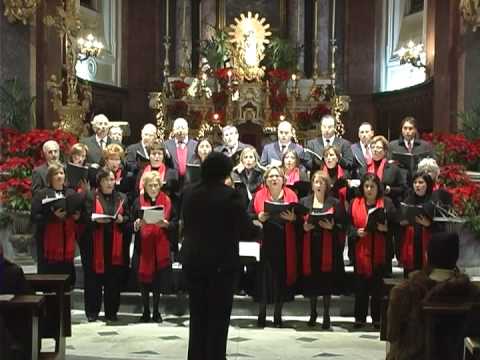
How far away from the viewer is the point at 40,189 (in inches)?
314

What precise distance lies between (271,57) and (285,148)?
6.69m

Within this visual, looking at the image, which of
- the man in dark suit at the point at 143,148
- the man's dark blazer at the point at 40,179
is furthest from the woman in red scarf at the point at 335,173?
the man's dark blazer at the point at 40,179

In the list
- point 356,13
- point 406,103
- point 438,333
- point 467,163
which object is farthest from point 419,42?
point 438,333

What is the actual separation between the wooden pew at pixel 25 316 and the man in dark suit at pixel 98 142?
427 cm

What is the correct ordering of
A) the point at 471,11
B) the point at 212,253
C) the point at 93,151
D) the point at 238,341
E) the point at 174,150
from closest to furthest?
1. the point at 212,253
2. the point at 238,341
3. the point at 174,150
4. the point at 93,151
5. the point at 471,11

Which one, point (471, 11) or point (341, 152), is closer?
point (341, 152)

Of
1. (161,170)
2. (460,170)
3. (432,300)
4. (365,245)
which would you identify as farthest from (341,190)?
(432,300)

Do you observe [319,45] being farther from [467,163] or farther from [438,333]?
[438,333]

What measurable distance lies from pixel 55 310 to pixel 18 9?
196 inches

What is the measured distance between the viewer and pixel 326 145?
9.02 m

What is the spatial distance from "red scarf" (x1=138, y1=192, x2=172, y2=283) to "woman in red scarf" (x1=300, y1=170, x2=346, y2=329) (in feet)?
3.95

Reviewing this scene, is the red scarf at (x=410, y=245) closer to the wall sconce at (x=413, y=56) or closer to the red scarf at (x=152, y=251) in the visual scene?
the red scarf at (x=152, y=251)

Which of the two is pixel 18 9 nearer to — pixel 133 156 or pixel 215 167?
pixel 133 156

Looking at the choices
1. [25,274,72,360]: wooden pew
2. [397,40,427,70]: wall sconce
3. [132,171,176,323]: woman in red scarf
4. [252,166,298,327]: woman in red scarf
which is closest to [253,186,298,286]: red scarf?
[252,166,298,327]: woman in red scarf
